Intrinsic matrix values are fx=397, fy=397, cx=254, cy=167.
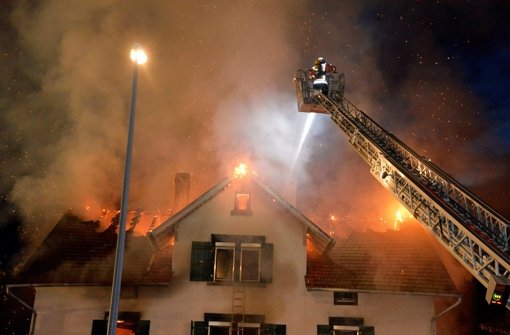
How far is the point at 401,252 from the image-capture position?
13.3 metres

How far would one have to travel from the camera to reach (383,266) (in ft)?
42.0

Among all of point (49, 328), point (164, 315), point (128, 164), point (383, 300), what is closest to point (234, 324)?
point (164, 315)

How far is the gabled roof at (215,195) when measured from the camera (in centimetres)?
1230

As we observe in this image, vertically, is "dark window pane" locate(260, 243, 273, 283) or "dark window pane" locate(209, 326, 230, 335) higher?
"dark window pane" locate(260, 243, 273, 283)

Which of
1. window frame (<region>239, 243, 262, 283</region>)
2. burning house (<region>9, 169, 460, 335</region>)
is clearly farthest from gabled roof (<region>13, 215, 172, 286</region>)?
window frame (<region>239, 243, 262, 283</region>)

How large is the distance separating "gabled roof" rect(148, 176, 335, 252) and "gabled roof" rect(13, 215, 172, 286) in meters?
0.76

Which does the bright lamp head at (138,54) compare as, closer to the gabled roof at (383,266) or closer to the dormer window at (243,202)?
the dormer window at (243,202)

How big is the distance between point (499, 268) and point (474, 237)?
0.72 metres

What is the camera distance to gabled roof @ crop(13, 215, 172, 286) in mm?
12039

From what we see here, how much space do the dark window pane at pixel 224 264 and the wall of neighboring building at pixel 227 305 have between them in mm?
338

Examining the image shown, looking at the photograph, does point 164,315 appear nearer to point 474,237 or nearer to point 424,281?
point 424,281

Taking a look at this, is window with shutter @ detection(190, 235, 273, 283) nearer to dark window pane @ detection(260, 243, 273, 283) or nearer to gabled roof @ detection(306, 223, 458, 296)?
dark window pane @ detection(260, 243, 273, 283)

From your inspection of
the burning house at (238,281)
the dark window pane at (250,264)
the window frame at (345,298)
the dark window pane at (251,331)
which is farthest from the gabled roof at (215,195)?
the dark window pane at (251,331)

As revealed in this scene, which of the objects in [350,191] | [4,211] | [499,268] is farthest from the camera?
[4,211]
